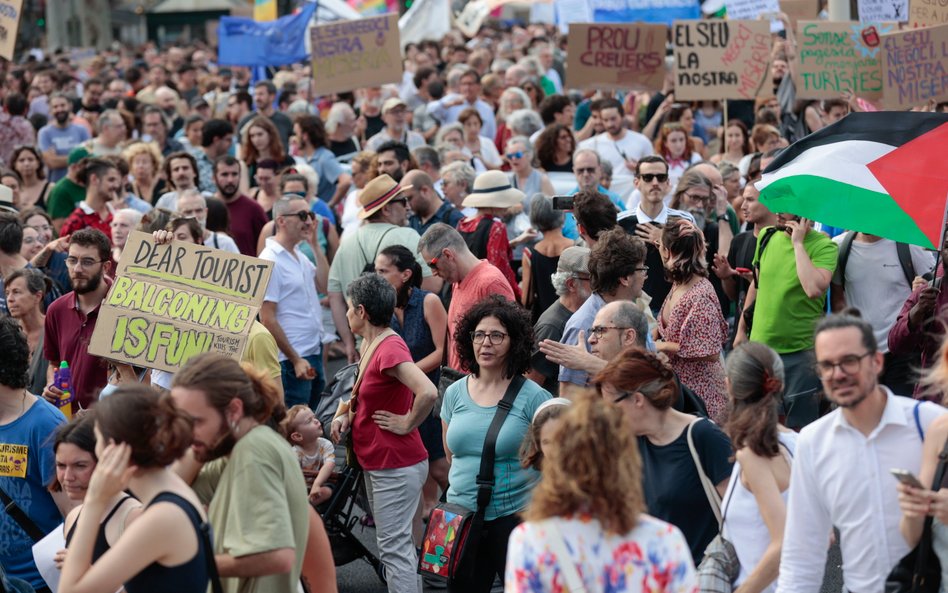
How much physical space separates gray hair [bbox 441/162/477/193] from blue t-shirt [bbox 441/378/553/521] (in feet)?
14.9

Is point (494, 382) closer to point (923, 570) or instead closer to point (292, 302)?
point (923, 570)

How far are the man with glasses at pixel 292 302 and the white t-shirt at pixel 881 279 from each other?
3.23 metres

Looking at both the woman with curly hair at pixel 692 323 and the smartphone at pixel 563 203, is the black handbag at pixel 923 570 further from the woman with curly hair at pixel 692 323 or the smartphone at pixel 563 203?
the smartphone at pixel 563 203

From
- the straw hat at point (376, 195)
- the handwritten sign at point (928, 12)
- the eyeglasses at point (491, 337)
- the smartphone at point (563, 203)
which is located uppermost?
Result: the handwritten sign at point (928, 12)

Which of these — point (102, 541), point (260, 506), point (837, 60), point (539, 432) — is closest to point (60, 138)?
point (837, 60)

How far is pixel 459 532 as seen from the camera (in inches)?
219

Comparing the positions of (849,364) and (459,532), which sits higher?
(849,364)

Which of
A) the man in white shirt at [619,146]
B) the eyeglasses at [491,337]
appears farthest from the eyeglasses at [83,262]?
the man in white shirt at [619,146]

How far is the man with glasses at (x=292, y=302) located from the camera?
8180 mm

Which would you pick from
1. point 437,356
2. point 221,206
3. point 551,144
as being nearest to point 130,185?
point 221,206

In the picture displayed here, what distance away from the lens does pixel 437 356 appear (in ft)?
24.6

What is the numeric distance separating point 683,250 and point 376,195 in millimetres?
2651

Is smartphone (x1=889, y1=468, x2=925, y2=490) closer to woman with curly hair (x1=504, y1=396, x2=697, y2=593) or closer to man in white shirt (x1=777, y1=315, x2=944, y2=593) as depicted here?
man in white shirt (x1=777, y1=315, x2=944, y2=593)

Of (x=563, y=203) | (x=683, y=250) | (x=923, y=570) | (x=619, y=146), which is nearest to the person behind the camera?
(x=923, y=570)
